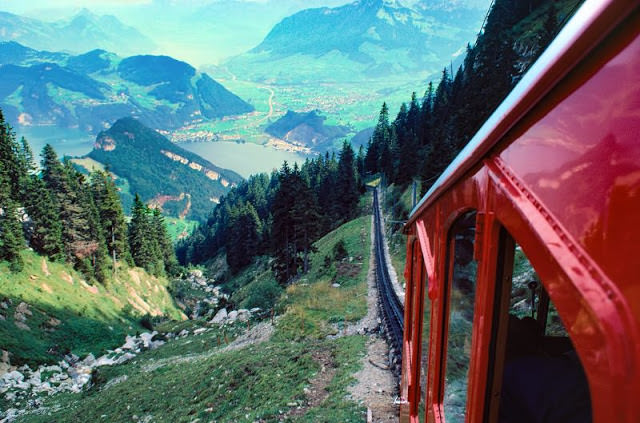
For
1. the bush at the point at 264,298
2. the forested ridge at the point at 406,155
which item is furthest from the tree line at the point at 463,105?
the bush at the point at 264,298

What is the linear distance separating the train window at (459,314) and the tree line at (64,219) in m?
34.6

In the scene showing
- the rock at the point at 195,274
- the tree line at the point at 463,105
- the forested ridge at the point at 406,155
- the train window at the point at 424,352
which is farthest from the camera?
the rock at the point at 195,274

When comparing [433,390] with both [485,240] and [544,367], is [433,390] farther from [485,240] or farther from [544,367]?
[485,240]

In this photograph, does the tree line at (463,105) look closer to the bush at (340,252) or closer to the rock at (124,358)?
the bush at (340,252)

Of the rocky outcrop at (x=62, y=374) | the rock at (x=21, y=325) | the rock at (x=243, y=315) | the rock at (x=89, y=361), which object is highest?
the rock at (x=243, y=315)

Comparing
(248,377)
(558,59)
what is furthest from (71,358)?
(558,59)

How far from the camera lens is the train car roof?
3.97ft

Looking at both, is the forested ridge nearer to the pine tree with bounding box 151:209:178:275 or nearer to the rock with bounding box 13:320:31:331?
the pine tree with bounding box 151:209:178:275

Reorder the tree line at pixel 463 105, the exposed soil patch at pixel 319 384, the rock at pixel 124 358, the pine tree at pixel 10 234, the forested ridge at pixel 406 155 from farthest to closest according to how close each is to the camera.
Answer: the tree line at pixel 463 105, the forested ridge at pixel 406 155, the pine tree at pixel 10 234, the rock at pixel 124 358, the exposed soil patch at pixel 319 384

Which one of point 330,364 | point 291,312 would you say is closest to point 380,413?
point 330,364

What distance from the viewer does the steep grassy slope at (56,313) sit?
80.4ft

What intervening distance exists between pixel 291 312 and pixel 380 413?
36.8 ft

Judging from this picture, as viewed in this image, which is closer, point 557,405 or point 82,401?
point 557,405

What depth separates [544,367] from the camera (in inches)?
98.6
